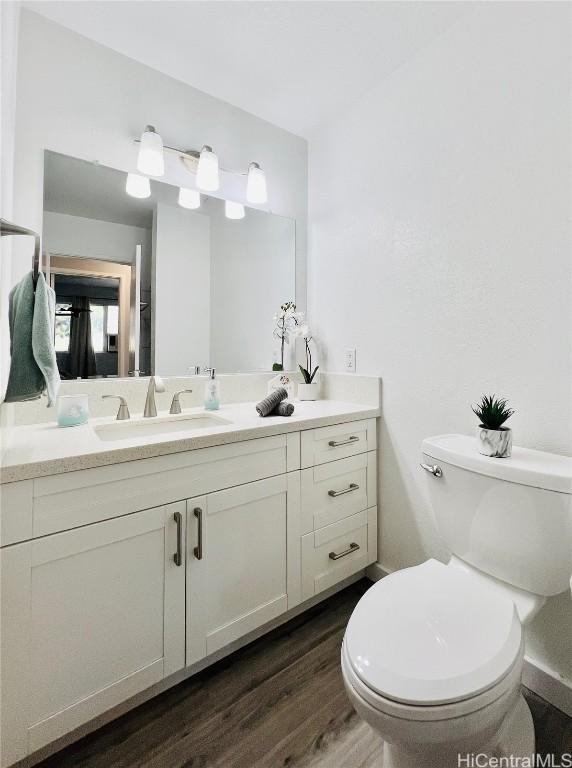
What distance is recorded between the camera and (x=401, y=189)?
164cm

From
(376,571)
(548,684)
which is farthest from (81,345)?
(548,684)

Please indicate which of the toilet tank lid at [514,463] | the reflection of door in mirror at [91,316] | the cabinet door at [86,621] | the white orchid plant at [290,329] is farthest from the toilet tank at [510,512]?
the reflection of door in mirror at [91,316]

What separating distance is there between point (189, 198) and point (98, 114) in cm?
46

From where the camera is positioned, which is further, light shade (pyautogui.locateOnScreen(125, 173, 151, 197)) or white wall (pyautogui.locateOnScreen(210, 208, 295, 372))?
white wall (pyautogui.locateOnScreen(210, 208, 295, 372))

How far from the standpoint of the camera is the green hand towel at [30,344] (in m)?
0.98

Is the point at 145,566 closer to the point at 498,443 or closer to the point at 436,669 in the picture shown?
the point at 436,669

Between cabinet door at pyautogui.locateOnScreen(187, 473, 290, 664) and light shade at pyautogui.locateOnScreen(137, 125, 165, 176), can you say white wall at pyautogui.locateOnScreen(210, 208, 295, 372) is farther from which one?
cabinet door at pyautogui.locateOnScreen(187, 473, 290, 664)

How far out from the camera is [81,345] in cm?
151

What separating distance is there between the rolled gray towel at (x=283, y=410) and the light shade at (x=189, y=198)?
3.51ft

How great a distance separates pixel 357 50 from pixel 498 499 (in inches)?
73.2

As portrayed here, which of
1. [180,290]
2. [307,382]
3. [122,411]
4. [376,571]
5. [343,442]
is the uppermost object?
[180,290]

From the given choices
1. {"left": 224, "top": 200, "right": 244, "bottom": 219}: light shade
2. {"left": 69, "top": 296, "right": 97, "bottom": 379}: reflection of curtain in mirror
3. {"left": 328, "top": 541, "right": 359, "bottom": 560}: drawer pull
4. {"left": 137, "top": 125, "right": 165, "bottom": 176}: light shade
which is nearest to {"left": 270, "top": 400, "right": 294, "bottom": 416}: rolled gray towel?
{"left": 328, "top": 541, "right": 359, "bottom": 560}: drawer pull

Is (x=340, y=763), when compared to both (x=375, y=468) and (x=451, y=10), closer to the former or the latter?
(x=375, y=468)

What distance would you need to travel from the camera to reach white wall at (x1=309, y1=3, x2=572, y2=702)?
1188mm
